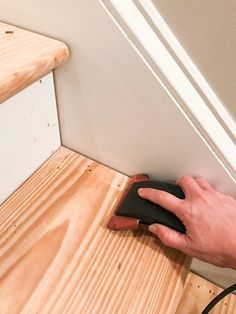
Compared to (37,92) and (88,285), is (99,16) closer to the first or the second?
(37,92)

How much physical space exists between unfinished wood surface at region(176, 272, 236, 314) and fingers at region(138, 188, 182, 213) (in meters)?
0.36

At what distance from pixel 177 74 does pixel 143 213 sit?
0.21m

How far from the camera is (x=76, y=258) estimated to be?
0.42 meters

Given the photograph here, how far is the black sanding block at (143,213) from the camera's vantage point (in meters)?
0.44

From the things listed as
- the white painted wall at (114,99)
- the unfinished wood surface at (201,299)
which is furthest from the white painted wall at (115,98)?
the unfinished wood surface at (201,299)

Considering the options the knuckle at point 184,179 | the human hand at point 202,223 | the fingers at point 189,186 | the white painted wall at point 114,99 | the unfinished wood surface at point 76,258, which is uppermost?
the white painted wall at point 114,99

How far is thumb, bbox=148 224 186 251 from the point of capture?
42cm

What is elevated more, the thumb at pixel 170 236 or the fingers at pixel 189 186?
the fingers at pixel 189 186

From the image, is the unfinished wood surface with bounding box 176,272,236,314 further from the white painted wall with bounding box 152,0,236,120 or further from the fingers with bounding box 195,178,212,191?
the white painted wall with bounding box 152,0,236,120

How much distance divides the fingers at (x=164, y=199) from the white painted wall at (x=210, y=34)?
0.16 meters

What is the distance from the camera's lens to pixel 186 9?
0.37 meters

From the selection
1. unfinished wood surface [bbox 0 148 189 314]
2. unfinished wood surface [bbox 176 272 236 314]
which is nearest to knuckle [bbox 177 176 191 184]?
unfinished wood surface [bbox 0 148 189 314]

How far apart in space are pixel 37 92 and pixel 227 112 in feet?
0.95

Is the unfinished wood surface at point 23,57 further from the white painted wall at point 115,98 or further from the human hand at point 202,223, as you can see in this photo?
the human hand at point 202,223
